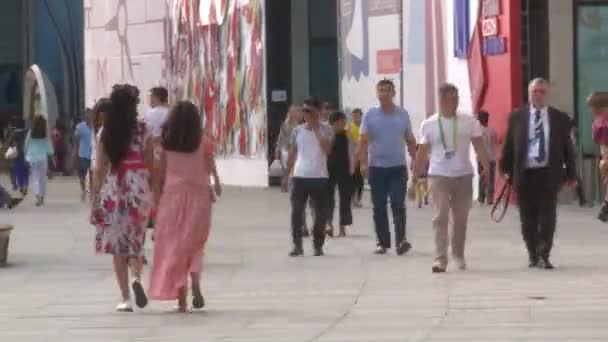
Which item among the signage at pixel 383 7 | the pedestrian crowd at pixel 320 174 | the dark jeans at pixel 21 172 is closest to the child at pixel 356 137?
the pedestrian crowd at pixel 320 174

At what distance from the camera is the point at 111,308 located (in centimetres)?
1487

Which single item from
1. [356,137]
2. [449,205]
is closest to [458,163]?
[449,205]

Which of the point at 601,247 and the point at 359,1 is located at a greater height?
the point at 359,1

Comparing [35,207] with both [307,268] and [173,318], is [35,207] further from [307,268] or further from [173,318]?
[173,318]

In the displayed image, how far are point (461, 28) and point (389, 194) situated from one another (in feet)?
40.4

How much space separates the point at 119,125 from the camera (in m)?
14.4

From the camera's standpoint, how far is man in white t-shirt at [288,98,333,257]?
66.0 ft

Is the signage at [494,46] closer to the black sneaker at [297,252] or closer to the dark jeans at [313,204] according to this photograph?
the dark jeans at [313,204]

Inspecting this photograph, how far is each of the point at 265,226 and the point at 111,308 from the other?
37.9 ft

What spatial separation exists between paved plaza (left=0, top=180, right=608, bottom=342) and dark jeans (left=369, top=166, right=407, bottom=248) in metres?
0.32

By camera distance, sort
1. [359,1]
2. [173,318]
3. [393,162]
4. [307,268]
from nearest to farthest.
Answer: [173,318] → [307,268] → [393,162] → [359,1]

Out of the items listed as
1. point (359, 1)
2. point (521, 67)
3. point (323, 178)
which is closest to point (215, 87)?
point (359, 1)

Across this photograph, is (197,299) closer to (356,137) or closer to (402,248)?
(402,248)

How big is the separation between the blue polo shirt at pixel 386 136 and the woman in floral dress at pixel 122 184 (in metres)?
5.40
